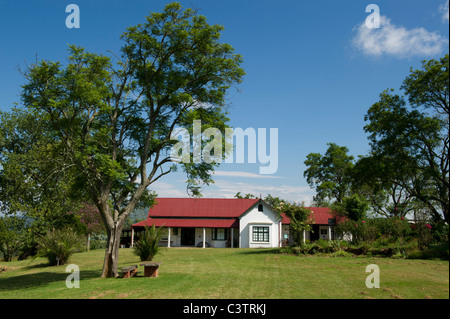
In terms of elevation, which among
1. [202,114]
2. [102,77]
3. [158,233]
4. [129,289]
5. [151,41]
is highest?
[151,41]

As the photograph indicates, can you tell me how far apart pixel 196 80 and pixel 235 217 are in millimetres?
26769

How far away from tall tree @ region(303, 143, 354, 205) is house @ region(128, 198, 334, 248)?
7.31 meters

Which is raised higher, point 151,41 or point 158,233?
point 151,41

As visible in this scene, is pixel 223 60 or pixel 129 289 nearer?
pixel 129 289

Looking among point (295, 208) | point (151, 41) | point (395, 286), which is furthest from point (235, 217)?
point (395, 286)

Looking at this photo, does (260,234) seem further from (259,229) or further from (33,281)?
(33,281)

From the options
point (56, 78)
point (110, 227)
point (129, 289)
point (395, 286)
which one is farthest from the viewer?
point (110, 227)

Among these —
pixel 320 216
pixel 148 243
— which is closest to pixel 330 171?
pixel 320 216

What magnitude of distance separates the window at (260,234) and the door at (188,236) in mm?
7805

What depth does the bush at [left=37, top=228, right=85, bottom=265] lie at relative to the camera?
2264 cm

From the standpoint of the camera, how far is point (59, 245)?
22.5 metres

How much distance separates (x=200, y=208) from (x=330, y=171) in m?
22.1
